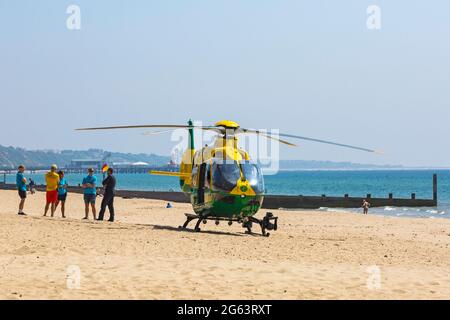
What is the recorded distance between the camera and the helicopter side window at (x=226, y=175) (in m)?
17.6

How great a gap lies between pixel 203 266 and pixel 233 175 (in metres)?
6.16

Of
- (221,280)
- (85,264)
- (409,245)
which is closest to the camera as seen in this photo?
(221,280)

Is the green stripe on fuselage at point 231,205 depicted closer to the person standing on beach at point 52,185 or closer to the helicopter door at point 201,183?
the helicopter door at point 201,183

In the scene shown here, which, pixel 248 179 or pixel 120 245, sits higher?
pixel 248 179

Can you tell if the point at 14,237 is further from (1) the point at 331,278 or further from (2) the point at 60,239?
(1) the point at 331,278

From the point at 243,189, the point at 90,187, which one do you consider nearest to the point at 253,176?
the point at 243,189

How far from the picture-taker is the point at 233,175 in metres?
17.6

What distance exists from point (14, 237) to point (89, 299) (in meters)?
5.90

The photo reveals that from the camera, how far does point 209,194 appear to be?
713 inches

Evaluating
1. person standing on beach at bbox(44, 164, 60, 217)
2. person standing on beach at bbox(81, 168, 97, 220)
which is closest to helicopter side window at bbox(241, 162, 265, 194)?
person standing on beach at bbox(81, 168, 97, 220)

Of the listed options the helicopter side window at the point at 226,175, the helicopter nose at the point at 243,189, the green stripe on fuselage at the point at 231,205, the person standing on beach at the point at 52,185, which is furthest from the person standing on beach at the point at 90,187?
the helicopter nose at the point at 243,189

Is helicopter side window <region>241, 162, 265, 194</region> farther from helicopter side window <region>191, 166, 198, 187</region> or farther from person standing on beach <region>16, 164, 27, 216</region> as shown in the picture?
person standing on beach <region>16, 164, 27, 216</region>
